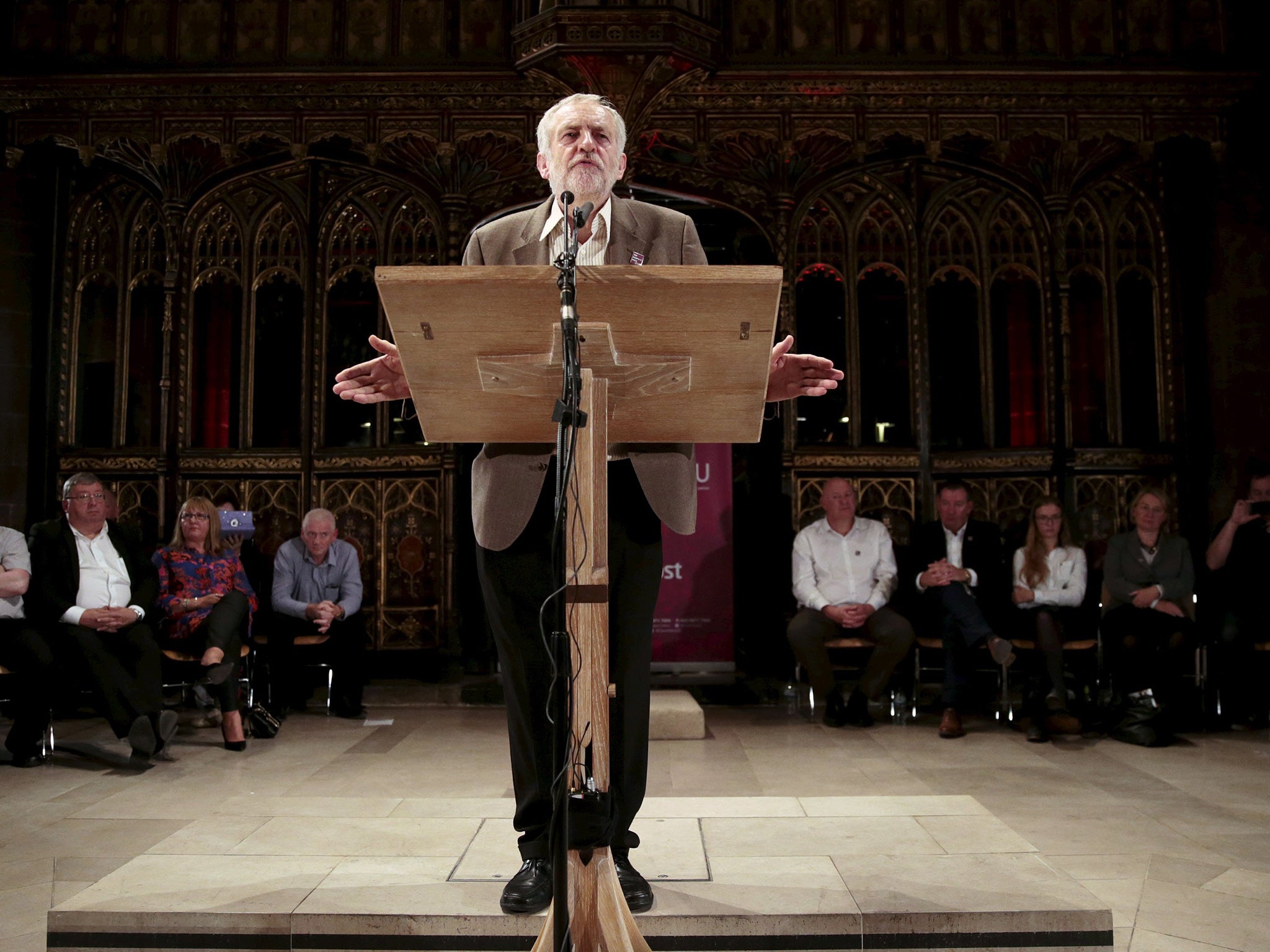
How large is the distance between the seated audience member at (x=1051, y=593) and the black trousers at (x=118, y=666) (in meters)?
4.70

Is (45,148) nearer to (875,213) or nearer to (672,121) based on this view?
(672,121)

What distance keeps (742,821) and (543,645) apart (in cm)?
132

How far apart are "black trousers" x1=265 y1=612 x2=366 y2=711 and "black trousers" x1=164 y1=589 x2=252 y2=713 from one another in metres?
0.54

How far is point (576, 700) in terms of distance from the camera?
197cm

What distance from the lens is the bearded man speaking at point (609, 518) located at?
2301 mm

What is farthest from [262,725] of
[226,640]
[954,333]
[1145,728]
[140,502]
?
[954,333]

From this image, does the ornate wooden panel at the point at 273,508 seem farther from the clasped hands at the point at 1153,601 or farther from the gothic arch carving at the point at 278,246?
the clasped hands at the point at 1153,601

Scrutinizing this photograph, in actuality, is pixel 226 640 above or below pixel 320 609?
below

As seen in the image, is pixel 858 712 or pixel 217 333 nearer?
pixel 858 712

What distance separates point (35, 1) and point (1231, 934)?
27.3 feet

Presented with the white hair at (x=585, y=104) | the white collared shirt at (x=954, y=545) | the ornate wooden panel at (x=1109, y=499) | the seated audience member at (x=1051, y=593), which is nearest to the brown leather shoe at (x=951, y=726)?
the seated audience member at (x=1051, y=593)

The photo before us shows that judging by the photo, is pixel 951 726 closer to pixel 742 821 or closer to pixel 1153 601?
pixel 1153 601

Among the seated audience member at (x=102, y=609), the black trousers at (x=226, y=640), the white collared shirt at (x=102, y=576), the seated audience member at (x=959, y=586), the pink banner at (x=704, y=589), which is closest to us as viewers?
the seated audience member at (x=102, y=609)

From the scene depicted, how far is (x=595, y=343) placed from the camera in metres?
1.93
